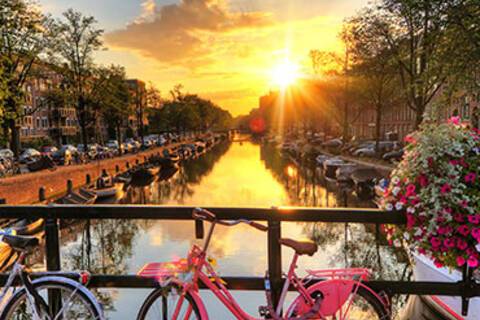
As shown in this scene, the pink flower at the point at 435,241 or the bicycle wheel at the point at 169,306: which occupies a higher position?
the pink flower at the point at 435,241

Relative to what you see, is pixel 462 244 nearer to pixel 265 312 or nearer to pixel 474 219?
pixel 474 219

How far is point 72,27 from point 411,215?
126 ft

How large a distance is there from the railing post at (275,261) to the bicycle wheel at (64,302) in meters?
1.21

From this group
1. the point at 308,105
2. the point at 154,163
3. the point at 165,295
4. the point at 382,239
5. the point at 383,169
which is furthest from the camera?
the point at 308,105

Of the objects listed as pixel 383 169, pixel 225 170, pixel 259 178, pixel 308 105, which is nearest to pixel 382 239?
pixel 383 169

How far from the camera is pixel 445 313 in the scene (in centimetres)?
484

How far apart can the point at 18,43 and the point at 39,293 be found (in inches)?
1158

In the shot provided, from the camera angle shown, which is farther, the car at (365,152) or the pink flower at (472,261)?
the car at (365,152)

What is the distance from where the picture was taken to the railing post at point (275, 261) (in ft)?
9.85

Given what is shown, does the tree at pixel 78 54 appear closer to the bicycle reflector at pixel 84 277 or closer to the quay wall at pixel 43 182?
the quay wall at pixel 43 182

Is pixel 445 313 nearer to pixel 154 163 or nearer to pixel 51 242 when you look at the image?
pixel 51 242

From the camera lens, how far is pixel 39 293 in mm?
2930

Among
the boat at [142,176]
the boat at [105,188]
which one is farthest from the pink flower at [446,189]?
the boat at [142,176]

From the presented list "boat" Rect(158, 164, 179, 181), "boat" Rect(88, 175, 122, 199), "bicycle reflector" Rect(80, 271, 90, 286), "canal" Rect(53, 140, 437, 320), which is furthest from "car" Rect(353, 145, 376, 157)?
"bicycle reflector" Rect(80, 271, 90, 286)
